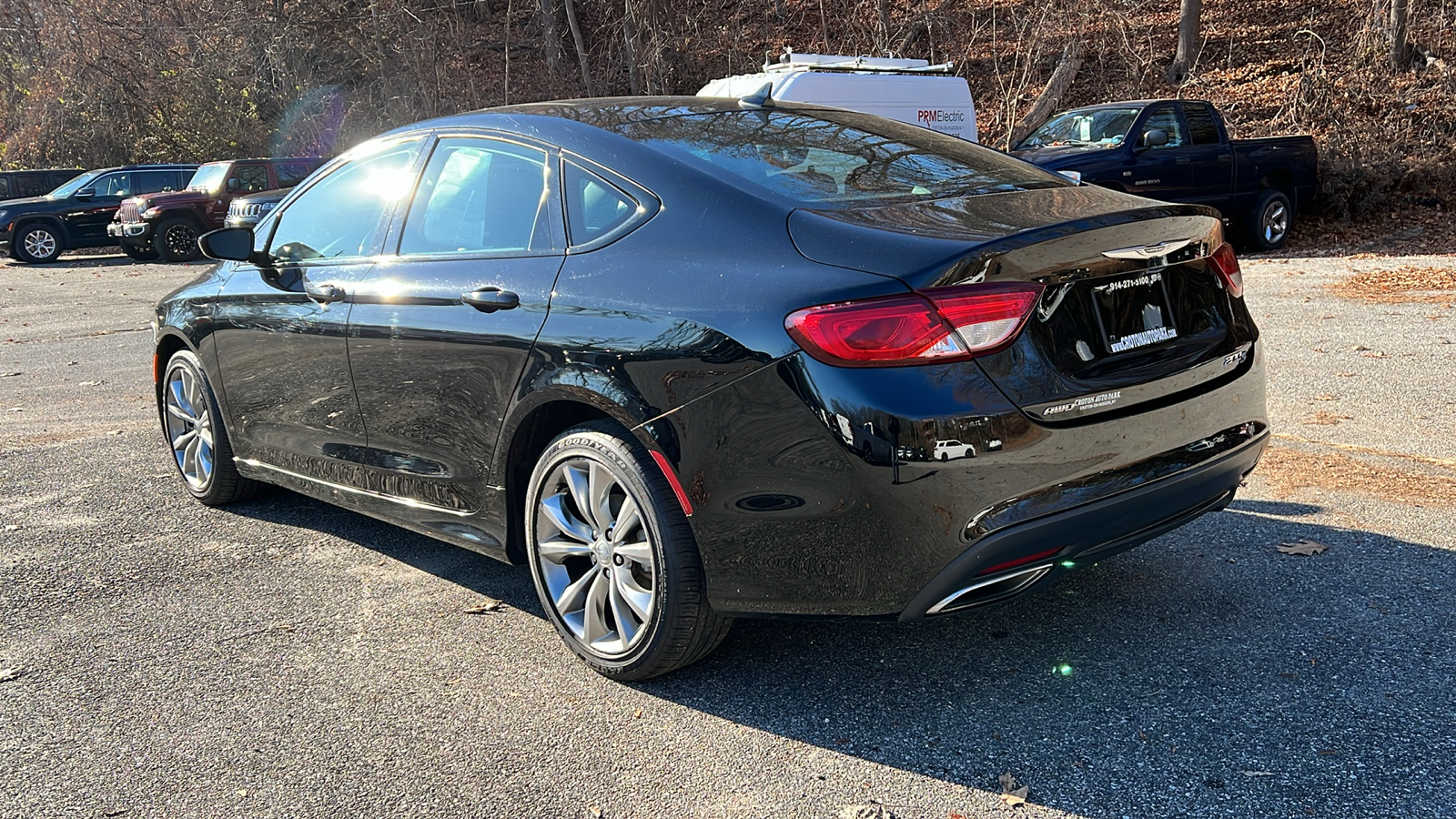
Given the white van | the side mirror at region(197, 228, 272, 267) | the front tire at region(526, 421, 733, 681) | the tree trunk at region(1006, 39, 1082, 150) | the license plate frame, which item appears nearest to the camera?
the license plate frame

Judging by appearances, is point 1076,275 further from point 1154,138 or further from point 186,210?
point 186,210

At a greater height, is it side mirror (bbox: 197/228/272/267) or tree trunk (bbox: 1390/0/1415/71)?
side mirror (bbox: 197/228/272/267)

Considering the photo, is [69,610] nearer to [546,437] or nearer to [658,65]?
[546,437]

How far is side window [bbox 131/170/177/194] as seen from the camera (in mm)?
22500

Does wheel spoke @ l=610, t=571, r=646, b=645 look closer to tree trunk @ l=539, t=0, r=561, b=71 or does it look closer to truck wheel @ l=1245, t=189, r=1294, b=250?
truck wheel @ l=1245, t=189, r=1294, b=250

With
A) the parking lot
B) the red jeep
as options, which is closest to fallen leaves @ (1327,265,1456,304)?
the parking lot

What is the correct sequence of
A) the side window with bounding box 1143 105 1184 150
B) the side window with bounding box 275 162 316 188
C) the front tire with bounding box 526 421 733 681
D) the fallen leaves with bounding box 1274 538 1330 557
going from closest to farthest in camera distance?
the front tire with bounding box 526 421 733 681
the fallen leaves with bounding box 1274 538 1330 557
the side window with bounding box 1143 105 1184 150
the side window with bounding box 275 162 316 188

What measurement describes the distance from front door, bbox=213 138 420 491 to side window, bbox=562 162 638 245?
884 mm

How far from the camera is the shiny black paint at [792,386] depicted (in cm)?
275

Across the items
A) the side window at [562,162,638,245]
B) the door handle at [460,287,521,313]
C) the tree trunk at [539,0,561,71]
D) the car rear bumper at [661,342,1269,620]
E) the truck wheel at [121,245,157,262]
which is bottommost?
the truck wheel at [121,245,157,262]

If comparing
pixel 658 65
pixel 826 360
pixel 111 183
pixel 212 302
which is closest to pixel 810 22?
pixel 658 65

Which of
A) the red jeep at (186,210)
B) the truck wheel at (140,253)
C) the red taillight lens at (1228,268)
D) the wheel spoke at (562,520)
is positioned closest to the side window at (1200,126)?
the red taillight lens at (1228,268)

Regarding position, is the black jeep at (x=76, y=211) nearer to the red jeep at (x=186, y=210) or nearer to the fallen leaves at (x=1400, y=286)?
the red jeep at (x=186, y=210)

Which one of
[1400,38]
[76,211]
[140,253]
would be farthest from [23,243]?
[1400,38]
